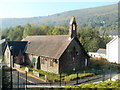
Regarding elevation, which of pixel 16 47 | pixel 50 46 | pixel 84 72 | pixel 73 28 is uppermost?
pixel 73 28

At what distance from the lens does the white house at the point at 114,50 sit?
35216 mm

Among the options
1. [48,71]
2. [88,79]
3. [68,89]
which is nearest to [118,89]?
[68,89]

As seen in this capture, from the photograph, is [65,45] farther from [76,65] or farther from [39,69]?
[39,69]

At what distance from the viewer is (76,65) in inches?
1017

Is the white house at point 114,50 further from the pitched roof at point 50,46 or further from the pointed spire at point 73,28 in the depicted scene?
the pitched roof at point 50,46

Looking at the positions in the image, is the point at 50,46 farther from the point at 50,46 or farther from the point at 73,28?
the point at 73,28

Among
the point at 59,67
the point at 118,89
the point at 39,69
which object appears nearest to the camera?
the point at 118,89

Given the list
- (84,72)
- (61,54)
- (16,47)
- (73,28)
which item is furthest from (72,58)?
(16,47)

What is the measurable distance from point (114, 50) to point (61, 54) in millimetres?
17359

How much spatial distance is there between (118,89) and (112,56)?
27093mm

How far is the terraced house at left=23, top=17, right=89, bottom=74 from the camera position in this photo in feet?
79.4

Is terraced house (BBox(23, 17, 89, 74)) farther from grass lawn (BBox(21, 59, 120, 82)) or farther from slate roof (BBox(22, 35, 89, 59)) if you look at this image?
grass lawn (BBox(21, 59, 120, 82))

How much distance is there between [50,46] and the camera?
2744 cm

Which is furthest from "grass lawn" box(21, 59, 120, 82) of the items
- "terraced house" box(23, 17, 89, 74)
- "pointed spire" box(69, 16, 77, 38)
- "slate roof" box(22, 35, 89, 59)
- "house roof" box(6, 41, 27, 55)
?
"pointed spire" box(69, 16, 77, 38)
